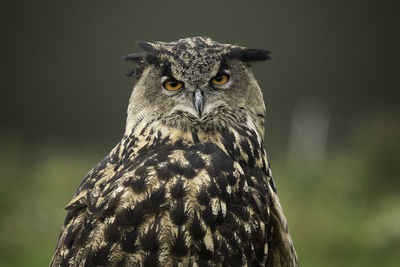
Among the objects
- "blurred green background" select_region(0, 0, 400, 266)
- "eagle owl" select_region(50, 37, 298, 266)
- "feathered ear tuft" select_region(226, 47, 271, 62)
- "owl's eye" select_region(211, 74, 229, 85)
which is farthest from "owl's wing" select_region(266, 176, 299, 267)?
"blurred green background" select_region(0, 0, 400, 266)

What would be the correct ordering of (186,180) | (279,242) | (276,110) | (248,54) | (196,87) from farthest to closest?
(276,110)
(248,54)
(196,87)
(279,242)
(186,180)

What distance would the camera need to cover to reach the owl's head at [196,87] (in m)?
2.20

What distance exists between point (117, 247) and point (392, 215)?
3627mm

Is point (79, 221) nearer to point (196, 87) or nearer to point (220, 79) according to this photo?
point (196, 87)

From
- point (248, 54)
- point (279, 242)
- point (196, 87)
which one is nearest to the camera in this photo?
point (279, 242)

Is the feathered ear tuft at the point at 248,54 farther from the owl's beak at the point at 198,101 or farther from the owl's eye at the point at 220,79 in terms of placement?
the owl's beak at the point at 198,101

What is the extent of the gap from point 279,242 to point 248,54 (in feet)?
2.91

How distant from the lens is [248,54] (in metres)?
2.37

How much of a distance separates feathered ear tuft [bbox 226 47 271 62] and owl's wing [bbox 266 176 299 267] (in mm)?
653

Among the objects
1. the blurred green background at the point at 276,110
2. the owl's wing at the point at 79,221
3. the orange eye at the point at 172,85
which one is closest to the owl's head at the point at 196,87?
the orange eye at the point at 172,85

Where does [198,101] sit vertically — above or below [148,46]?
below

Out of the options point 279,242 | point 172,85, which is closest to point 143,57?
point 172,85

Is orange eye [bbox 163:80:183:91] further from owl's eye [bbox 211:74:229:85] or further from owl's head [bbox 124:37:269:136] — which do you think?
owl's eye [bbox 211:74:229:85]

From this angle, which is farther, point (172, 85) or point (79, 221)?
point (172, 85)
